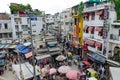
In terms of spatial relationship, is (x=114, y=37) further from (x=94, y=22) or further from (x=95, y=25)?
(x=94, y=22)

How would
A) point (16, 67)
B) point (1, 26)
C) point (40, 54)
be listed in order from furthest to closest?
point (1, 26) < point (40, 54) < point (16, 67)

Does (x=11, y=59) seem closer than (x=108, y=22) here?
No

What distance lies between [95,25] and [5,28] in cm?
2885

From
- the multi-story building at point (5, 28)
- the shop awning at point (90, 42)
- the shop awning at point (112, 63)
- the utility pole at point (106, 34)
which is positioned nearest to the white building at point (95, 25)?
the shop awning at point (90, 42)

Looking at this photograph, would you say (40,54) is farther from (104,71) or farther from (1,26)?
(1,26)

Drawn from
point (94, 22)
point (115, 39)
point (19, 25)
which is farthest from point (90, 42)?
point (19, 25)

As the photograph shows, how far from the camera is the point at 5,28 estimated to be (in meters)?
46.8

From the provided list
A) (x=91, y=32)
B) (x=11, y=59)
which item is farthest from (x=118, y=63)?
(x=11, y=59)

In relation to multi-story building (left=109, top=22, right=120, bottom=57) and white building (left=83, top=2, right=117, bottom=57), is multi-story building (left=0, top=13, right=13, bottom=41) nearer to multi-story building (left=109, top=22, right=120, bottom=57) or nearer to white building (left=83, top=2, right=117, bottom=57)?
white building (left=83, top=2, right=117, bottom=57)

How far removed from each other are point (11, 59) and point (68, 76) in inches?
708

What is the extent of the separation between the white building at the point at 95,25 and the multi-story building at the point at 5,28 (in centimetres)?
2447

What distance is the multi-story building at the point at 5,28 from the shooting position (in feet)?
151

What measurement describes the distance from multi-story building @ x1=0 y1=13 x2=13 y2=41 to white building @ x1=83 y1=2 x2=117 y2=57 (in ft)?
80.3

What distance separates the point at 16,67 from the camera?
25.6m
